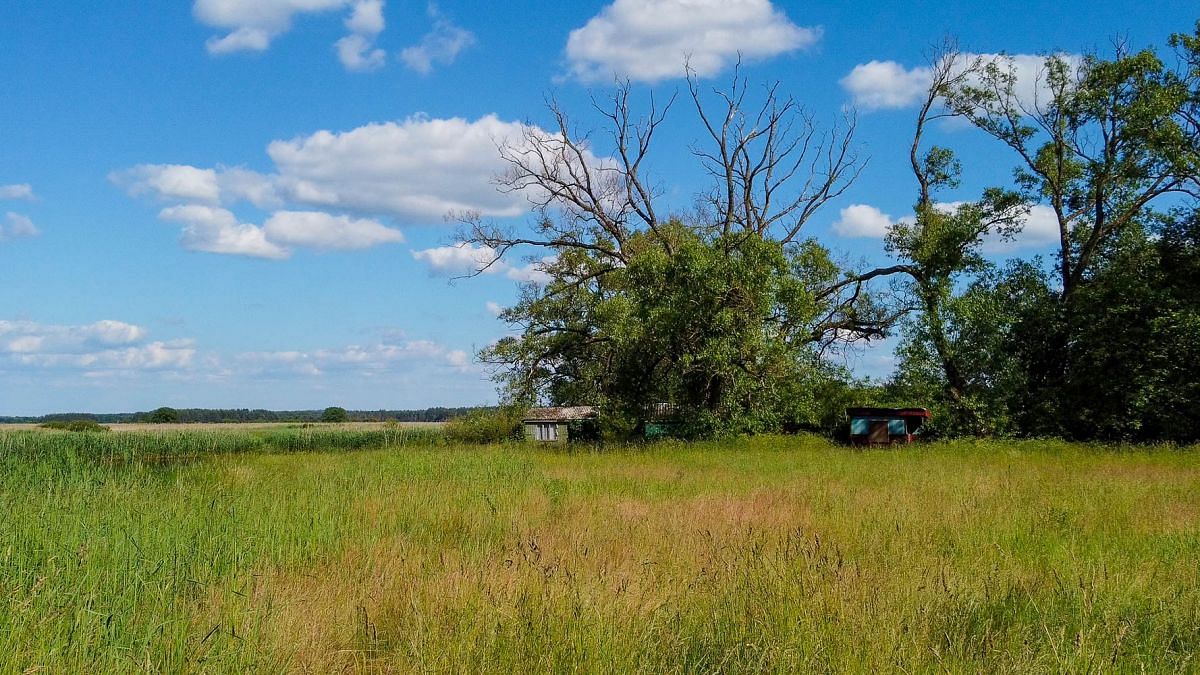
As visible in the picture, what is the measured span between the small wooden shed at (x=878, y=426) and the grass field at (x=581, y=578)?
45.2 ft

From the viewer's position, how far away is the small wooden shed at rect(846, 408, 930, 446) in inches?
1041

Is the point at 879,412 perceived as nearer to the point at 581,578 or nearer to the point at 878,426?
the point at 878,426

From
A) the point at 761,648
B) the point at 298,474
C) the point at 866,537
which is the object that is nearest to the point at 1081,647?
the point at 761,648

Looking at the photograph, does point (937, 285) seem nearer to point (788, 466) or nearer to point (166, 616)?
point (788, 466)

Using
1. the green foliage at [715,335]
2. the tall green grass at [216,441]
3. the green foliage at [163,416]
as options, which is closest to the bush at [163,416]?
the green foliage at [163,416]

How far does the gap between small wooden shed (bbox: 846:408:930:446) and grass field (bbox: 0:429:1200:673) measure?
13.8 meters

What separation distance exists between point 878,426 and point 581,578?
73.2 feet

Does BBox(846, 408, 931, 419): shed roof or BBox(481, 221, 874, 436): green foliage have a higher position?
BBox(481, 221, 874, 436): green foliage

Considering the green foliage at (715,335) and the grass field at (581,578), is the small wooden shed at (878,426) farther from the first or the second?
the grass field at (581,578)

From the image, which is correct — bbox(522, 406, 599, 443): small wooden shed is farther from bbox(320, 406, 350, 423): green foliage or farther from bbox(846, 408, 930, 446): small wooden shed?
bbox(320, 406, 350, 423): green foliage

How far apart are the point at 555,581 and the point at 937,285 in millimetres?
25297

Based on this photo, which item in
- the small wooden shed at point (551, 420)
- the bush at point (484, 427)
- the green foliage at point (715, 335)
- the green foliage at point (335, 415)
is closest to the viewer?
the green foliage at point (715, 335)

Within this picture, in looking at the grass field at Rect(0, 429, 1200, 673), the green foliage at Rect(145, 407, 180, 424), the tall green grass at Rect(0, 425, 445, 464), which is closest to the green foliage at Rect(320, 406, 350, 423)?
the green foliage at Rect(145, 407, 180, 424)

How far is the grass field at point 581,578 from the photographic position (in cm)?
469
